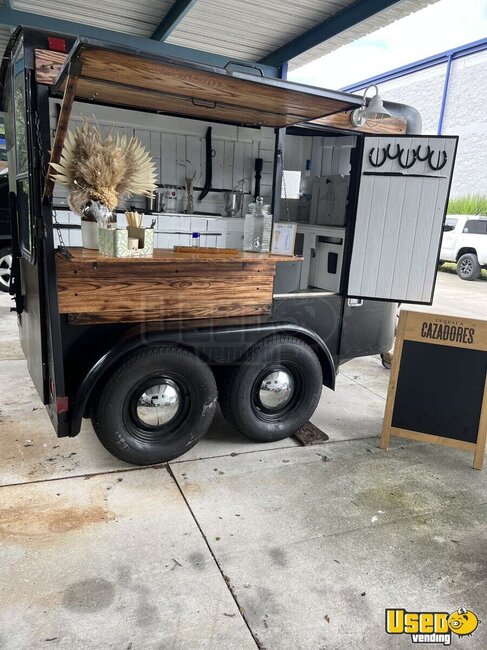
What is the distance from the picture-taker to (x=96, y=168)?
2406 mm

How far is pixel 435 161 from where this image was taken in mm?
3191

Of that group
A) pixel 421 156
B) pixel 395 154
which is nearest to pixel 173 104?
pixel 395 154

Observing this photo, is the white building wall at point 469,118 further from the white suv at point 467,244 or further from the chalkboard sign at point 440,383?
the chalkboard sign at point 440,383

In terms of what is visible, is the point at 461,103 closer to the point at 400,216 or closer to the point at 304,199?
the point at 304,199

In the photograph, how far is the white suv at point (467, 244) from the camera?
1231 cm

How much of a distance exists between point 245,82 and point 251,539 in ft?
7.26

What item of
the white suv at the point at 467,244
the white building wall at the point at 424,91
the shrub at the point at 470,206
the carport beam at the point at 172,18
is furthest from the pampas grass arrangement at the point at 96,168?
the white building wall at the point at 424,91

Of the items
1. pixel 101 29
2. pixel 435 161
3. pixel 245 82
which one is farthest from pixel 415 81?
pixel 245 82

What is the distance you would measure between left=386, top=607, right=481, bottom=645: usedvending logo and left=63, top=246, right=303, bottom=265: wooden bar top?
191 cm

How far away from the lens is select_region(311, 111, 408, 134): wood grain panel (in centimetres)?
312

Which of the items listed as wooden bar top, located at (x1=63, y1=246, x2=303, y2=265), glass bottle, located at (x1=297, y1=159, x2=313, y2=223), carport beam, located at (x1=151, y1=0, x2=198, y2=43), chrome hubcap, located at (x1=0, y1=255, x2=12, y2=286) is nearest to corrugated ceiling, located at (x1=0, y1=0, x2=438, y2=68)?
carport beam, located at (x1=151, y1=0, x2=198, y2=43)

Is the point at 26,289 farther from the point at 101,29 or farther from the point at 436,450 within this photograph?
the point at 101,29

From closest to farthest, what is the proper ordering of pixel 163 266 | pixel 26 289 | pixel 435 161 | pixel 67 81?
pixel 67 81 → pixel 163 266 → pixel 26 289 → pixel 435 161

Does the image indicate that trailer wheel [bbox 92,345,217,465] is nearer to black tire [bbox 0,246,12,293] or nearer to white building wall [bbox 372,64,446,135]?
black tire [bbox 0,246,12,293]
